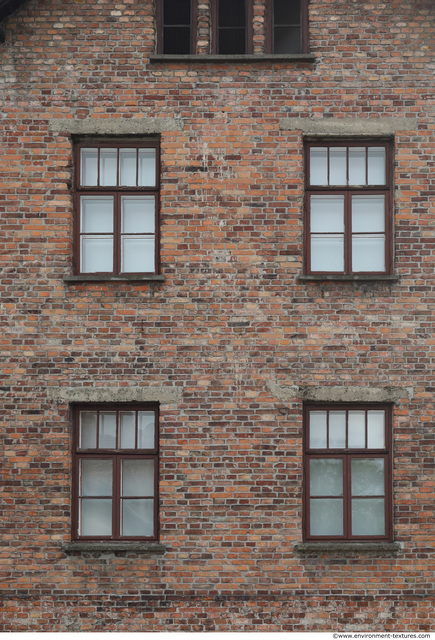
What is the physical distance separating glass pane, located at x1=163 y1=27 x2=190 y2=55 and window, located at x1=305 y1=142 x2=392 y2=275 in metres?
2.25

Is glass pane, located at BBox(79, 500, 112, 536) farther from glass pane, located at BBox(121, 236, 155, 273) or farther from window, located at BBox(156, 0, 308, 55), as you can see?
window, located at BBox(156, 0, 308, 55)

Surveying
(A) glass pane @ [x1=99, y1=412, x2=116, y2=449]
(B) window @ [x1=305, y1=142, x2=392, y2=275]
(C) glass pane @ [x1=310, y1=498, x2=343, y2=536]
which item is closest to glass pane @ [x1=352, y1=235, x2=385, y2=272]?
(B) window @ [x1=305, y1=142, x2=392, y2=275]

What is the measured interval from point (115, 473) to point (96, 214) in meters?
3.54

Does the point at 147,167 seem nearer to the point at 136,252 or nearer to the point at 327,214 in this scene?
the point at 136,252

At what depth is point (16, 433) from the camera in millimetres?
9633

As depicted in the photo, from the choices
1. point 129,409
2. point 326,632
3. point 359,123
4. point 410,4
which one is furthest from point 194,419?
point 410,4

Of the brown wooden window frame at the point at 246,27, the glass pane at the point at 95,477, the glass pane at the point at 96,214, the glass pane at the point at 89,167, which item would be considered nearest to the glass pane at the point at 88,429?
the glass pane at the point at 95,477

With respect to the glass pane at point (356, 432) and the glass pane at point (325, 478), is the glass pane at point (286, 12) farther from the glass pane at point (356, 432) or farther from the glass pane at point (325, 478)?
the glass pane at point (325, 478)

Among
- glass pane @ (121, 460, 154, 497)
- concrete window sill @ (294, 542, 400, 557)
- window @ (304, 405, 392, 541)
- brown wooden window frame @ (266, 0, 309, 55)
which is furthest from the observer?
brown wooden window frame @ (266, 0, 309, 55)

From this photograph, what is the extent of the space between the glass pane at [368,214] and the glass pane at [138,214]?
2799 mm

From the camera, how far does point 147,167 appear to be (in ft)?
33.1

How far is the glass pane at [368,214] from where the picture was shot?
10031 mm

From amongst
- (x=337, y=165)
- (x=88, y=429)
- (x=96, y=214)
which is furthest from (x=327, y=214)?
(x=88, y=429)

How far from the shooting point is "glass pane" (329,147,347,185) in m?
10.1
